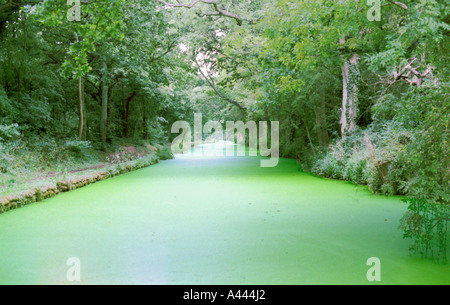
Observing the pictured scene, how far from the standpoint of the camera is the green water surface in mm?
2691

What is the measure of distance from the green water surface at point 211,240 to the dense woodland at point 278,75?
1.70ft

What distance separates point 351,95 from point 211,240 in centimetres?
704

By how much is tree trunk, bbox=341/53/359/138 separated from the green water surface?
325cm

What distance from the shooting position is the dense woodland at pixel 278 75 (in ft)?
11.3

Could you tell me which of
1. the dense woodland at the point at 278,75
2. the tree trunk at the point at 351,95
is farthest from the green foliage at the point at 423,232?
the tree trunk at the point at 351,95

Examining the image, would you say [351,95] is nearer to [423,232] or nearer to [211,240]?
[423,232]

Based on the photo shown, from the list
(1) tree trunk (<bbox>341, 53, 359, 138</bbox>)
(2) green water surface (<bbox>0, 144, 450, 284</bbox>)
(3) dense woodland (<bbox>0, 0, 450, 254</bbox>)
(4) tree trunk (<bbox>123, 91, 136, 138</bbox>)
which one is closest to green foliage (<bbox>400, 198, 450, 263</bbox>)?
(3) dense woodland (<bbox>0, 0, 450, 254</bbox>)

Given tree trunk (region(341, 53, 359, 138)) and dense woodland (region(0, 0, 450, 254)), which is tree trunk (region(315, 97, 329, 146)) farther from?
tree trunk (region(341, 53, 359, 138))

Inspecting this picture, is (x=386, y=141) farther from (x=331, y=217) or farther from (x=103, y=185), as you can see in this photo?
(x=103, y=185)

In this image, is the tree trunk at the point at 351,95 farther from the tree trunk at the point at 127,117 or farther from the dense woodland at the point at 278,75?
the tree trunk at the point at 127,117

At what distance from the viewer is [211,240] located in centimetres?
362

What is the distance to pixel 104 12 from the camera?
432 centimetres

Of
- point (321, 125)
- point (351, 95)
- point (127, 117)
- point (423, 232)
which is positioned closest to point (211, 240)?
point (423, 232)

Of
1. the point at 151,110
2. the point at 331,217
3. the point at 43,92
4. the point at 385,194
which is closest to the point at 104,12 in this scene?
the point at 331,217
